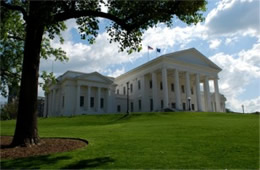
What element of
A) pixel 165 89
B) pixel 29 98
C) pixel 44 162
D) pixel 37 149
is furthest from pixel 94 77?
pixel 44 162

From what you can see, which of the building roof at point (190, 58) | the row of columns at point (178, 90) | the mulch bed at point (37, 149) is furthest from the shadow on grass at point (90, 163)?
the building roof at point (190, 58)

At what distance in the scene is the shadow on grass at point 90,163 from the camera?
21.9 feet

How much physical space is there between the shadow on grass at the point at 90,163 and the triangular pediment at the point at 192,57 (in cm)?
4504

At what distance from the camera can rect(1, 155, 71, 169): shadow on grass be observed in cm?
676

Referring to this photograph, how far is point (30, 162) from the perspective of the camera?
23.7 ft

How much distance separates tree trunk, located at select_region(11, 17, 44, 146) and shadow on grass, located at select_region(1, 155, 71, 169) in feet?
7.35

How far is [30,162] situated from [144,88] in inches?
1999

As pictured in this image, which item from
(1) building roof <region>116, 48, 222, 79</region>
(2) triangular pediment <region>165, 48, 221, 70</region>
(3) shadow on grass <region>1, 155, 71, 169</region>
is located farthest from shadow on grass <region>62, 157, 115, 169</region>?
(2) triangular pediment <region>165, 48, 221, 70</region>

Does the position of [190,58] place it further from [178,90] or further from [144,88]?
[144,88]

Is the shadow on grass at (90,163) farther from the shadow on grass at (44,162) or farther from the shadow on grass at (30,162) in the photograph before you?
the shadow on grass at (30,162)

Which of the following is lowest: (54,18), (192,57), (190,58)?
(54,18)

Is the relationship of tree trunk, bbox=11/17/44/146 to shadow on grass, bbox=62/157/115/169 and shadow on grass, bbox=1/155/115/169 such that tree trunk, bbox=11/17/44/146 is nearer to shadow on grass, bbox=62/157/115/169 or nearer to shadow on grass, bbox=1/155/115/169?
shadow on grass, bbox=1/155/115/169

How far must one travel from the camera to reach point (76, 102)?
171ft

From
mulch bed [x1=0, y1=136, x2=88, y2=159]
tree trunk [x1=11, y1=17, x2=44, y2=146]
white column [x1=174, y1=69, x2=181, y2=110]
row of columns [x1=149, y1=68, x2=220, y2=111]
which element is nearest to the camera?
mulch bed [x1=0, y1=136, x2=88, y2=159]
